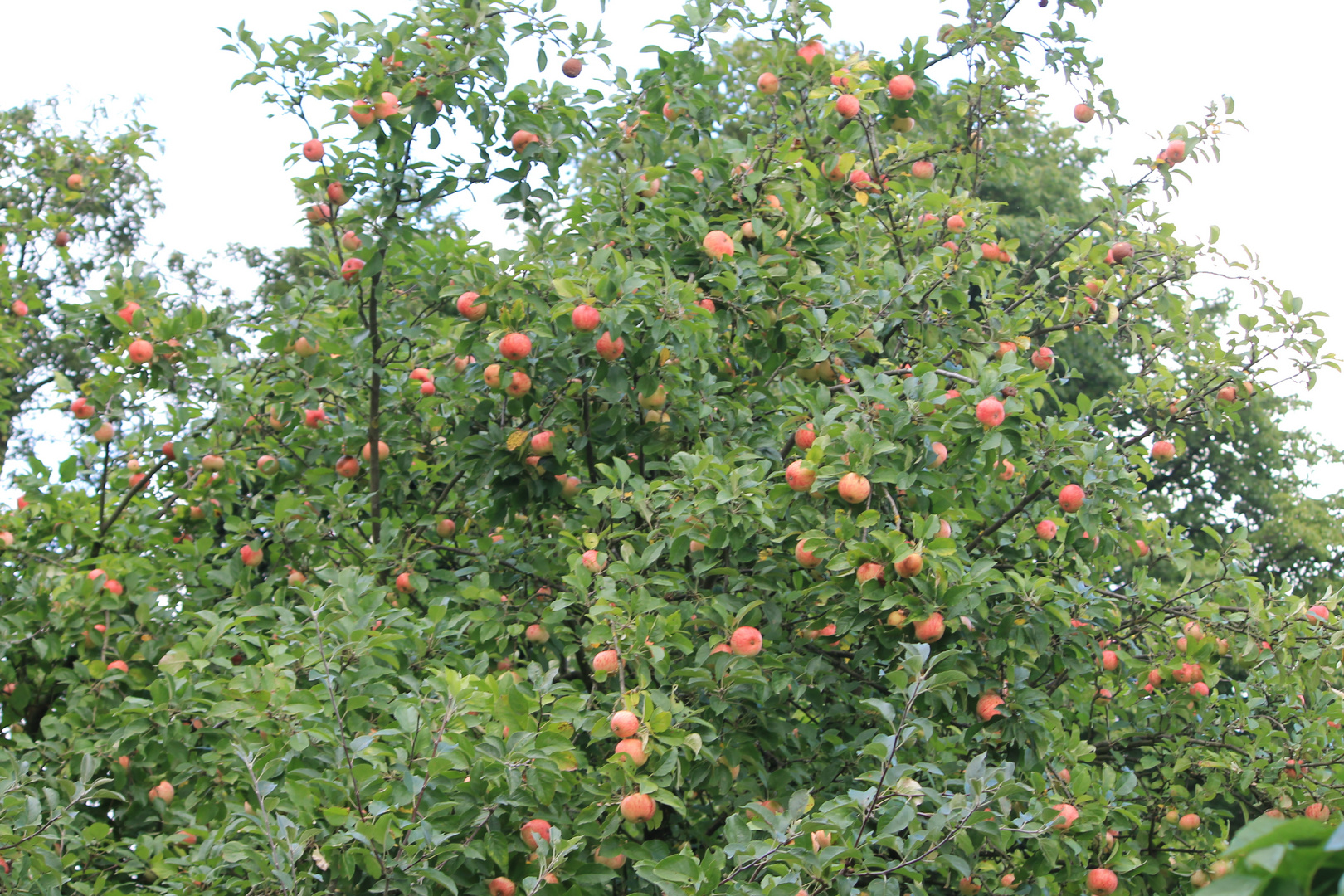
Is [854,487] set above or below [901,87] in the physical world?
below

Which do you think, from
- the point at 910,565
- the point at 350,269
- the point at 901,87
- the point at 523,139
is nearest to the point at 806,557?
the point at 910,565

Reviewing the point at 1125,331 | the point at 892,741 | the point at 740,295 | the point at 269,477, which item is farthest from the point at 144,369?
the point at 1125,331

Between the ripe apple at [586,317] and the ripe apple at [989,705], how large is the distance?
1.78 m

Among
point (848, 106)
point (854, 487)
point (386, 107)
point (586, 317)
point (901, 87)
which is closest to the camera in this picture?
point (854, 487)

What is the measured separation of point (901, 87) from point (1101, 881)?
11.1 ft

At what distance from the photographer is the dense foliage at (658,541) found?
9.45 ft

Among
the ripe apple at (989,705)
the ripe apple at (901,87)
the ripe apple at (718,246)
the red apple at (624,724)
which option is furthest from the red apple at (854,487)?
the ripe apple at (901,87)

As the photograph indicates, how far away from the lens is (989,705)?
3.46 meters

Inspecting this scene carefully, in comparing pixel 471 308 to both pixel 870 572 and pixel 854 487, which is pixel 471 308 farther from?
pixel 870 572

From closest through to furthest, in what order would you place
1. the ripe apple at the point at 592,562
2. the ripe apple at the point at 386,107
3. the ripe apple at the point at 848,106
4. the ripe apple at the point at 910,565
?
the ripe apple at the point at 910,565, the ripe apple at the point at 592,562, the ripe apple at the point at 386,107, the ripe apple at the point at 848,106

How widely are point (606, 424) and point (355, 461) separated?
1359 millimetres

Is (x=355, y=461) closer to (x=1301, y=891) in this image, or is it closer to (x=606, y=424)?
(x=606, y=424)

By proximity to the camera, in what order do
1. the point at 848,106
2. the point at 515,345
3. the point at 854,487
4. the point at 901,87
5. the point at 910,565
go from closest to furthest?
the point at 910,565
the point at 854,487
the point at 515,345
the point at 848,106
the point at 901,87

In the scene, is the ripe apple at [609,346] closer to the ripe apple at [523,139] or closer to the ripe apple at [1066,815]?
the ripe apple at [523,139]
